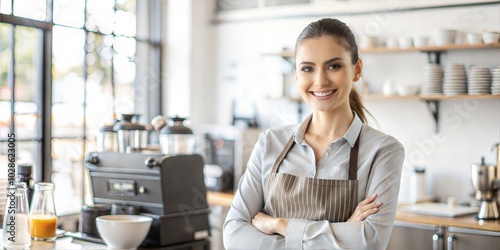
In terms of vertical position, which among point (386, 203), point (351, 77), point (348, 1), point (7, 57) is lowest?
point (386, 203)

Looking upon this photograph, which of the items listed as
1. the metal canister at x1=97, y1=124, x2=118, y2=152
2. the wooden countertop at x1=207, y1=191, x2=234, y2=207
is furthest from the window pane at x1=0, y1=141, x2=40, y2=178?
the wooden countertop at x1=207, y1=191, x2=234, y2=207

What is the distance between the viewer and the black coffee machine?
279 centimetres

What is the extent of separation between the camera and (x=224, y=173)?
4.70 metres

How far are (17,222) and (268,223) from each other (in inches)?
39.1

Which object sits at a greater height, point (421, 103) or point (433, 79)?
point (433, 79)

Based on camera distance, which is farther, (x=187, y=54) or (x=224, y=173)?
(x=187, y=54)

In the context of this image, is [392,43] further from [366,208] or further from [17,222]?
[17,222]

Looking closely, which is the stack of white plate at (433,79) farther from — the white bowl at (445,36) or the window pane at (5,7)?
the window pane at (5,7)

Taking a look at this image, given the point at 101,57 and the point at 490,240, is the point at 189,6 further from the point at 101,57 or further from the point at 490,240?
the point at 490,240

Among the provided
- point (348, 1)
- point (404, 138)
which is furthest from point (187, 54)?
point (404, 138)

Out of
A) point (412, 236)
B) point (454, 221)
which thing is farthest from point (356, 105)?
point (412, 236)

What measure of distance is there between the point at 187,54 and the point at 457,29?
81.9 inches

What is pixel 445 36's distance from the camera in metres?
4.02

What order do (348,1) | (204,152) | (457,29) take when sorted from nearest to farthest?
(457,29) → (348,1) → (204,152)
